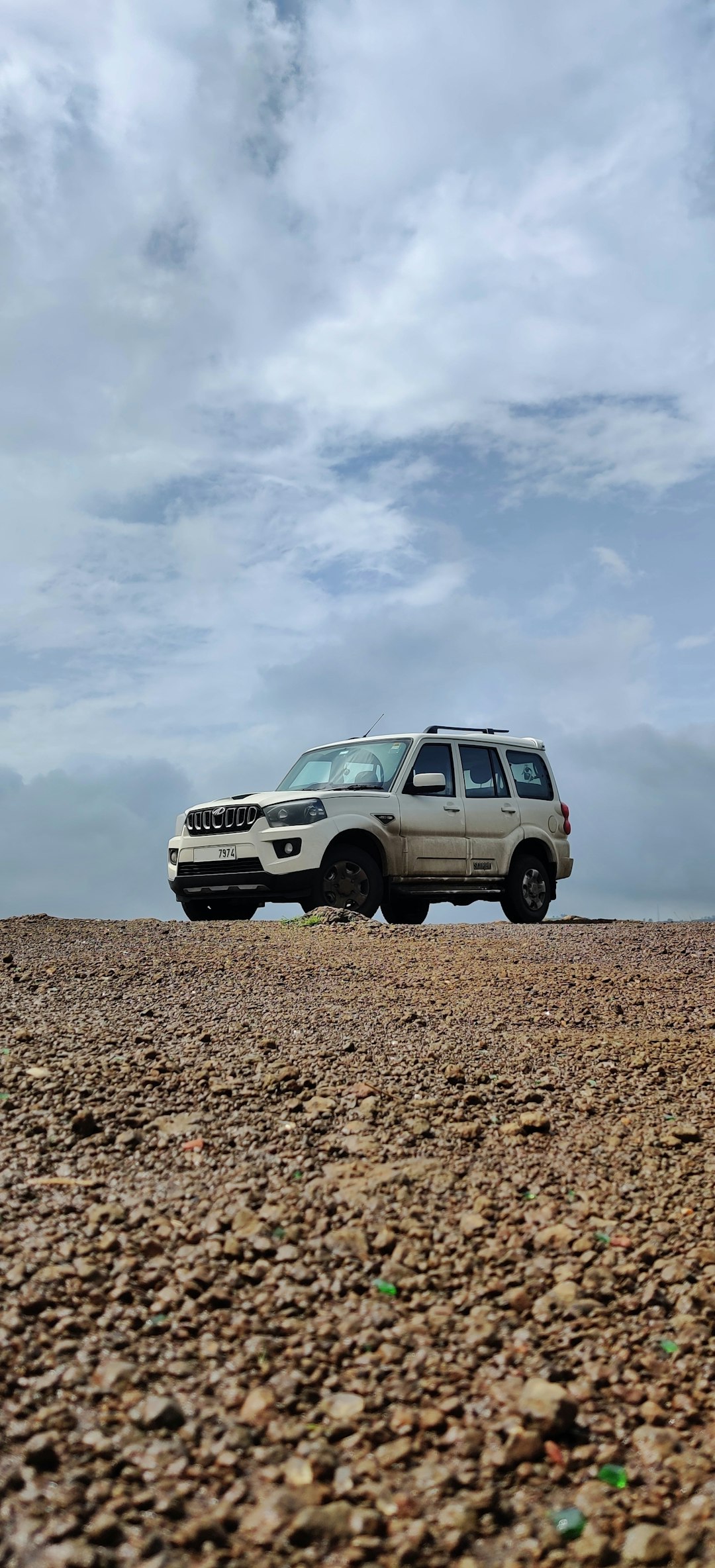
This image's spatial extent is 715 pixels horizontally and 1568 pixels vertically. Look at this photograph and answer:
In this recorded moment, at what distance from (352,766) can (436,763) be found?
2.97 feet

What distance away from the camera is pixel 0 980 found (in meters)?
7.22

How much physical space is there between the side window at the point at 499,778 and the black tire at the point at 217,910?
3.04m

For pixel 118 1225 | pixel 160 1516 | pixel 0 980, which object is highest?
pixel 0 980

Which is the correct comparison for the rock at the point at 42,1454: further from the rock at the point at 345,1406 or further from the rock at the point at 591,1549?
the rock at the point at 591,1549

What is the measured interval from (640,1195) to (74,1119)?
7.01ft

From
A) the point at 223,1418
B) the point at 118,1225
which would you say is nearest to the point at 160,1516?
the point at 223,1418

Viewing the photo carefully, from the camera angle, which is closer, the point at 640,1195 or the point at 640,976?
the point at 640,1195

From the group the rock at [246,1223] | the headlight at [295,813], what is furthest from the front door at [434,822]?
the rock at [246,1223]

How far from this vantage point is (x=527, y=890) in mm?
13141

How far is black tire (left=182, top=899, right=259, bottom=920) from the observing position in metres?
11.8

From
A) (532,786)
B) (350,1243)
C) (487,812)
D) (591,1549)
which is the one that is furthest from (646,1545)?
(532,786)

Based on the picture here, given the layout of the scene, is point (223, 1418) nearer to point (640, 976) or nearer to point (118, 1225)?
point (118, 1225)

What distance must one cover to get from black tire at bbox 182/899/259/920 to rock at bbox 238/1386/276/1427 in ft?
28.8

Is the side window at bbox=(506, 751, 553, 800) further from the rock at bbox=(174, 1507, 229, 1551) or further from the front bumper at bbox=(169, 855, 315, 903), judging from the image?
the rock at bbox=(174, 1507, 229, 1551)
